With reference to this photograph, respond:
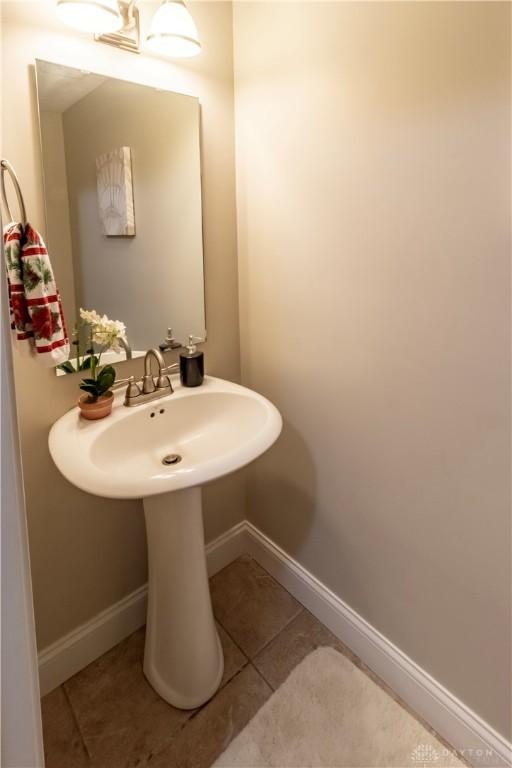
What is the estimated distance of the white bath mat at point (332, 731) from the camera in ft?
3.86

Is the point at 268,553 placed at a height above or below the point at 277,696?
above

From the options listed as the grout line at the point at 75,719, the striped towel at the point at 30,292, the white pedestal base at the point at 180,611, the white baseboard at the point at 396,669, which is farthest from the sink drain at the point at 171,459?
the grout line at the point at 75,719

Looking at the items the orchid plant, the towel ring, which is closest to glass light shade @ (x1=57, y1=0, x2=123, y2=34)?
the towel ring

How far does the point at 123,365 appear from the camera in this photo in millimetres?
1339

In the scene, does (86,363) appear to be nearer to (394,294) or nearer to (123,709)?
(394,294)

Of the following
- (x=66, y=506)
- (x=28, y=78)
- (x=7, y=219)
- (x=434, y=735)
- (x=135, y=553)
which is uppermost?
(x=28, y=78)

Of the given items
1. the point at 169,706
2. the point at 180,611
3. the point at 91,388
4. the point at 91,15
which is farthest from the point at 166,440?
the point at 91,15

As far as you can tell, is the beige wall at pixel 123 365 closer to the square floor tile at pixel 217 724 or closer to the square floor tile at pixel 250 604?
the square floor tile at pixel 250 604

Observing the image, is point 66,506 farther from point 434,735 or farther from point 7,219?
point 434,735

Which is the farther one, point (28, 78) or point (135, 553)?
point (135, 553)

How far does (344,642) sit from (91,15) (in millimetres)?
1956

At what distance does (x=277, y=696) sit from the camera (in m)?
1.33

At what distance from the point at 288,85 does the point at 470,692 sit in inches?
70.0

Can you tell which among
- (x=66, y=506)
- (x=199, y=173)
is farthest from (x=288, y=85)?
(x=66, y=506)
